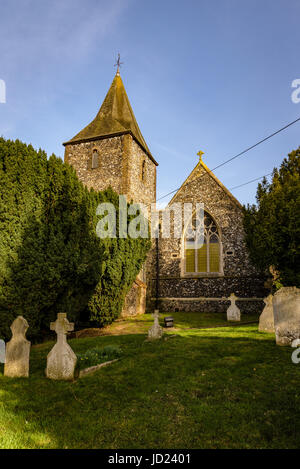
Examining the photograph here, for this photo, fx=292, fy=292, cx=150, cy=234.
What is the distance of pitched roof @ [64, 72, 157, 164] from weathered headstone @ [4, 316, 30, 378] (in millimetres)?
16070

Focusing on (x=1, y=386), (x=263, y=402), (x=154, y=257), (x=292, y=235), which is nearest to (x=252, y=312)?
(x=154, y=257)

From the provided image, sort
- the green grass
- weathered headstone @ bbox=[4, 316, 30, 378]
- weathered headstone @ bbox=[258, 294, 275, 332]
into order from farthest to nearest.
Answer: weathered headstone @ bbox=[258, 294, 275, 332] < the green grass < weathered headstone @ bbox=[4, 316, 30, 378]

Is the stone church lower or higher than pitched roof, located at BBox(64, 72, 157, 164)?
lower

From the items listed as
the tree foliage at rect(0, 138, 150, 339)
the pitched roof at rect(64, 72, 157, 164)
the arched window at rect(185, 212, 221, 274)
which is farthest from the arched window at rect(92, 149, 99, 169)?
the tree foliage at rect(0, 138, 150, 339)

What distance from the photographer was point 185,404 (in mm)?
4332

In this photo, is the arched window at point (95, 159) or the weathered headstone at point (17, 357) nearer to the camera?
the weathered headstone at point (17, 357)

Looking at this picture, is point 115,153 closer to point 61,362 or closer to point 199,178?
point 199,178

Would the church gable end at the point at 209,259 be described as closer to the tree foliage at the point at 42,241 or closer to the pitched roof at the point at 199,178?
the pitched roof at the point at 199,178

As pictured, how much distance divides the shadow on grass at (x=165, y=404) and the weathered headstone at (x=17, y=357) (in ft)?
0.83

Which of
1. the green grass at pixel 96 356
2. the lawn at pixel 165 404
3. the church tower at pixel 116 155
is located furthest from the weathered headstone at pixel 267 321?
the church tower at pixel 116 155

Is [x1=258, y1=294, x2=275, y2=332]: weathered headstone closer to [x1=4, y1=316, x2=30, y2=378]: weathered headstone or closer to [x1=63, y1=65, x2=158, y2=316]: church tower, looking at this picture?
[x1=4, y1=316, x2=30, y2=378]: weathered headstone

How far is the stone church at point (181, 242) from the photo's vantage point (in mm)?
17125

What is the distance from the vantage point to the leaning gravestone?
7.21 m
